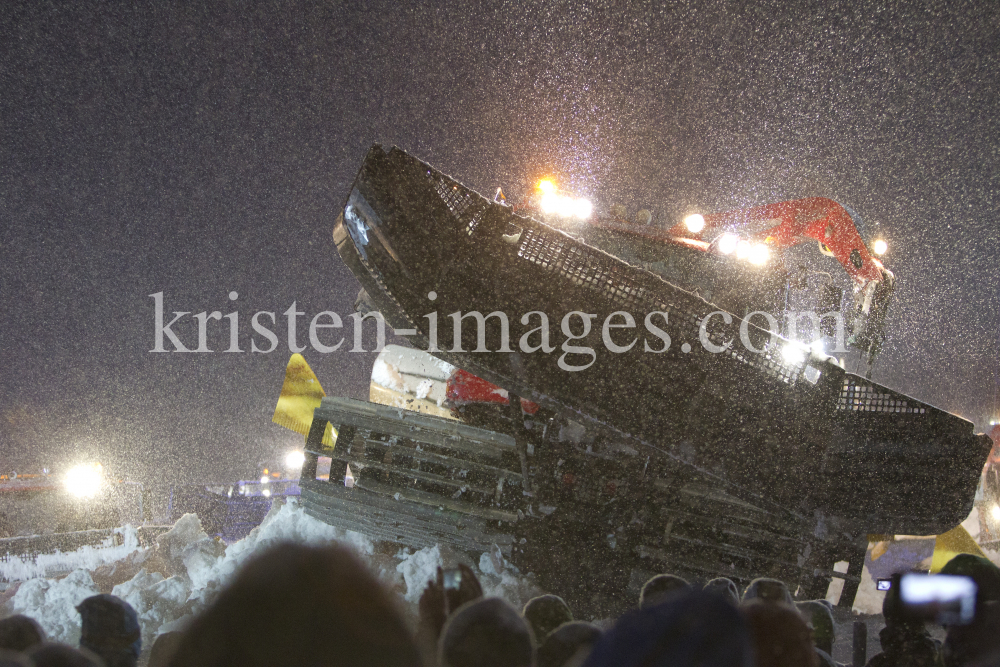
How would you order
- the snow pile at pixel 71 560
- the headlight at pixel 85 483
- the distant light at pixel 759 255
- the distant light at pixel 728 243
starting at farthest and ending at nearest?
1. the headlight at pixel 85 483
2. the snow pile at pixel 71 560
3. the distant light at pixel 728 243
4. the distant light at pixel 759 255

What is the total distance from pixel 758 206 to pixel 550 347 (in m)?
6.14

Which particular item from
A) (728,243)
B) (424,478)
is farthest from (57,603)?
(728,243)

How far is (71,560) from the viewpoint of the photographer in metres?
8.68

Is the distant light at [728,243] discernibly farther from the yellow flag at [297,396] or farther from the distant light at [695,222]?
the yellow flag at [297,396]

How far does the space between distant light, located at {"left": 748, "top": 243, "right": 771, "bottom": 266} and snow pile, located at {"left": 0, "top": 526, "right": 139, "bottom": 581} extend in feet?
29.7

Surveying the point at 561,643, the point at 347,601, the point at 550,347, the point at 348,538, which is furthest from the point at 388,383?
the point at 347,601

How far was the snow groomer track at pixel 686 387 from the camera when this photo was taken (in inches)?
162

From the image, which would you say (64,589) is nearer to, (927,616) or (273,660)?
(273,660)

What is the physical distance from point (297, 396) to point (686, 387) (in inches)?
180

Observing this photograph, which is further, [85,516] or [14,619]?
[85,516]

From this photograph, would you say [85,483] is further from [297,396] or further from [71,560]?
[297,396]

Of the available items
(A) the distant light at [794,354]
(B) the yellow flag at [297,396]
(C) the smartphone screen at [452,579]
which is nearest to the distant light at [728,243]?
(A) the distant light at [794,354]

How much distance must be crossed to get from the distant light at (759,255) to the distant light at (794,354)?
8.53 feet

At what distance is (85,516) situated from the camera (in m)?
15.2
